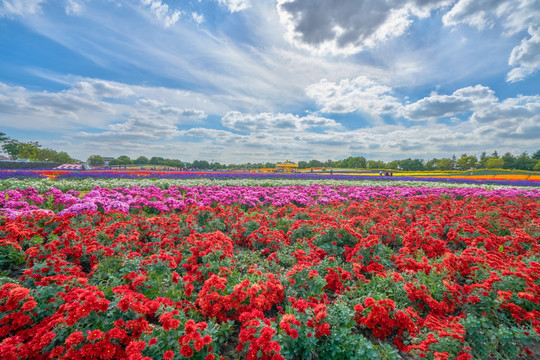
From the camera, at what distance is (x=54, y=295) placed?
303 centimetres

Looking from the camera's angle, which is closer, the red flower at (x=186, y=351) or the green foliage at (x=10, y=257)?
the red flower at (x=186, y=351)

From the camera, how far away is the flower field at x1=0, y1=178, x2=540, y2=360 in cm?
249

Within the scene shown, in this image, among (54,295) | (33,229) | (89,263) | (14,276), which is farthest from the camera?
(33,229)

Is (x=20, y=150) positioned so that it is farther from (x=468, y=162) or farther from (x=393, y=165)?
(x=468, y=162)

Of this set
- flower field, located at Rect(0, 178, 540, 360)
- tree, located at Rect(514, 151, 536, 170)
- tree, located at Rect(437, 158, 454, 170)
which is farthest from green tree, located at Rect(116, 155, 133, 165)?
tree, located at Rect(514, 151, 536, 170)

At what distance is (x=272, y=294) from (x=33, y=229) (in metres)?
5.54

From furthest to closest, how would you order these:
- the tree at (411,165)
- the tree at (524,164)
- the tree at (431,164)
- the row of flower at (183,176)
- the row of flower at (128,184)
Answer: the tree at (431,164) → the tree at (411,165) → the tree at (524,164) → the row of flower at (183,176) → the row of flower at (128,184)

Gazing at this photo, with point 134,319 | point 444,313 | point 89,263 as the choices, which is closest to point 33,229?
point 89,263

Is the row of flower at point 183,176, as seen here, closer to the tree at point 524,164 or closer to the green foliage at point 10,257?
the green foliage at point 10,257

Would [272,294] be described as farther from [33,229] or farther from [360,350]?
[33,229]

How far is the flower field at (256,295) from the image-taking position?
2492 mm

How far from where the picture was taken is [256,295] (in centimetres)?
322

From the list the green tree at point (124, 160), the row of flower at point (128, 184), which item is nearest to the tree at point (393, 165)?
the row of flower at point (128, 184)

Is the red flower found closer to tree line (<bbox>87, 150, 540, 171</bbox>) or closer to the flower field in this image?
the flower field
